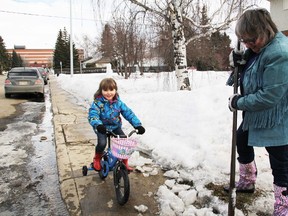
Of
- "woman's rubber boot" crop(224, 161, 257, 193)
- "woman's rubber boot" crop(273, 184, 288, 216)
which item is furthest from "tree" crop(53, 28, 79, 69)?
"woman's rubber boot" crop(273, 184, 288, 216)

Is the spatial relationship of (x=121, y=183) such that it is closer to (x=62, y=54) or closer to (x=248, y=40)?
(x=248, y=40)

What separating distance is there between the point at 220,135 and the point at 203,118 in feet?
2.61

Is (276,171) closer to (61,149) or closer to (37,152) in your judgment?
(61,149)

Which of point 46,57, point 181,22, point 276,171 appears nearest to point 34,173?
point 276,171

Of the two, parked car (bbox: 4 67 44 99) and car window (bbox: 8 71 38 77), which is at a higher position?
car window (bbox: 8 71 38 77)

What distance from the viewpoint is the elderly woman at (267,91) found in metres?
2.32

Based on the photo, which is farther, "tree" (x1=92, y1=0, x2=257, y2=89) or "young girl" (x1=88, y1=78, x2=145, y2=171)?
"tree" (x1=92, y1=0, x2=257, y2=89)

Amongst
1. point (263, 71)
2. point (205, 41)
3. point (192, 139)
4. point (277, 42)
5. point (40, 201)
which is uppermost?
point (205, 41)

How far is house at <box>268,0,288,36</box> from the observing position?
1786 cm

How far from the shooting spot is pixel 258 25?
7.86 feet

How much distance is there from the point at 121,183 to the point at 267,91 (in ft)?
6.05

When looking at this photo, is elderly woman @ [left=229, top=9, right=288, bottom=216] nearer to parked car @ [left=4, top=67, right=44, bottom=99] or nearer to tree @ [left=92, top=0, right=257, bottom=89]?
tree @ [left=92, top=0, right=257, bottom=89]

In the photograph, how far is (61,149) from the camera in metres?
5.38

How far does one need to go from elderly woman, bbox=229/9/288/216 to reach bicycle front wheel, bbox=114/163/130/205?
1.35m
